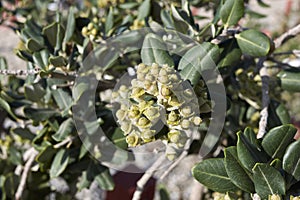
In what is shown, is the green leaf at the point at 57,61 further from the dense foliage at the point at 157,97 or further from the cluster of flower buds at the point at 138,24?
the cluster of flower buds at the point at 138,24

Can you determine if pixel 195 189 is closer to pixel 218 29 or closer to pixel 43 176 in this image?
pixel 43 176

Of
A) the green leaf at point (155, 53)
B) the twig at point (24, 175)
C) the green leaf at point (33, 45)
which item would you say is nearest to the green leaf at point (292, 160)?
the green leaf at point (155, 53)

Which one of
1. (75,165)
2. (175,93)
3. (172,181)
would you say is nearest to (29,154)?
(75,165)

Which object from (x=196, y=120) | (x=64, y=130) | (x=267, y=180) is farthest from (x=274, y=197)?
(x=64, y=130)

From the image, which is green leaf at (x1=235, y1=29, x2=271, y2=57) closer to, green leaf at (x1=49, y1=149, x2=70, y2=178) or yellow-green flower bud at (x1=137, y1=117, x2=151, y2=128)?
yellow-green flower bud at (x1=137, y1=117, x2=151, y2=128)

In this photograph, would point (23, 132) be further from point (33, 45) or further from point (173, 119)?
point (173, 119)
